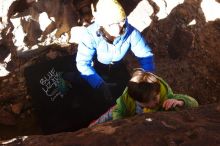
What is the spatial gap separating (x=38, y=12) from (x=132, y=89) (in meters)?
2.33

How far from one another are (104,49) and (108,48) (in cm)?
5

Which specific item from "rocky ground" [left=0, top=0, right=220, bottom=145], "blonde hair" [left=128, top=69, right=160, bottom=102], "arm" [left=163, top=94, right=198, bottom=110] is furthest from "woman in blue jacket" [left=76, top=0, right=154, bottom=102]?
"arm" [left=163, top=94, right=198, bottom=110]

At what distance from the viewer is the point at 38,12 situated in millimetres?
4332

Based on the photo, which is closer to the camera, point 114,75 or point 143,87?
point 143,87

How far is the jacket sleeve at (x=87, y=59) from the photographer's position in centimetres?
368

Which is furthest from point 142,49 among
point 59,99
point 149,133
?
point 149,133

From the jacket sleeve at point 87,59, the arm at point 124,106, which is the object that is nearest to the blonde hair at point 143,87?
the arm at point 124,106

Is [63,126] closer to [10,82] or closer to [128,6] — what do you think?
[10,82]

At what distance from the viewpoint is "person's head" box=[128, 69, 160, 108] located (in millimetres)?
2439

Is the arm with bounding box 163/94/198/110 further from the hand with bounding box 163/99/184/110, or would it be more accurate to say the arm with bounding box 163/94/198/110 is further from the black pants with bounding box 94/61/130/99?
the black pants with bounding box 94/61/130/99

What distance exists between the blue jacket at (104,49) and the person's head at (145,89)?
45.5 inches

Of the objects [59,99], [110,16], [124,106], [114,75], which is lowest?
[59,99]

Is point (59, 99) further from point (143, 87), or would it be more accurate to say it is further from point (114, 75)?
point (143, 87)

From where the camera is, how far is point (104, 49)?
147 inches
